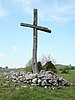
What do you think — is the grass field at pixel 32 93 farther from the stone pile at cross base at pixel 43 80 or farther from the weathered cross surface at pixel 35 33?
the weathered cross surface at pixel 35 33

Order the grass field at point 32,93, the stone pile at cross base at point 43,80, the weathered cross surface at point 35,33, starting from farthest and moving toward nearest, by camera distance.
→ the weathered cross surface at point 35,33 → the stone pile at cross base at point 43,80 → the grass field at point 32,93

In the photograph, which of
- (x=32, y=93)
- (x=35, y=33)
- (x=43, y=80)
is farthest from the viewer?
(x=35, y=33)

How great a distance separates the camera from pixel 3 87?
15.3 m

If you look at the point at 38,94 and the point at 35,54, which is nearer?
the point at 38,94

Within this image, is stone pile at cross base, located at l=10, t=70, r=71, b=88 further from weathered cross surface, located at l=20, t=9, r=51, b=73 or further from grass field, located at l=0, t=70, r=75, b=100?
weathered cross surface, located at l=20, t=9, r=51, b=73

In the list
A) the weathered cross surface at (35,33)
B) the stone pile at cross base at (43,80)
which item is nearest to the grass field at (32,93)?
the stone pile at cross base at (43,80)

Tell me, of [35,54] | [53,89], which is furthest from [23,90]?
[35,54]

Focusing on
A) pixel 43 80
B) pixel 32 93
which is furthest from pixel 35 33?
pixel 32 93

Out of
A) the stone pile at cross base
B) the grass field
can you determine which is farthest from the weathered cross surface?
the grass field

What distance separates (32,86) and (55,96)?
1876 mm

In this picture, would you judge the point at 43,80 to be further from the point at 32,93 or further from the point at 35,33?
the point at 35,33

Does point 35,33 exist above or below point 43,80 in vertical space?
above

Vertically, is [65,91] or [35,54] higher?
[35,54]

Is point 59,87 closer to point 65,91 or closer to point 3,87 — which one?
point 65,91
